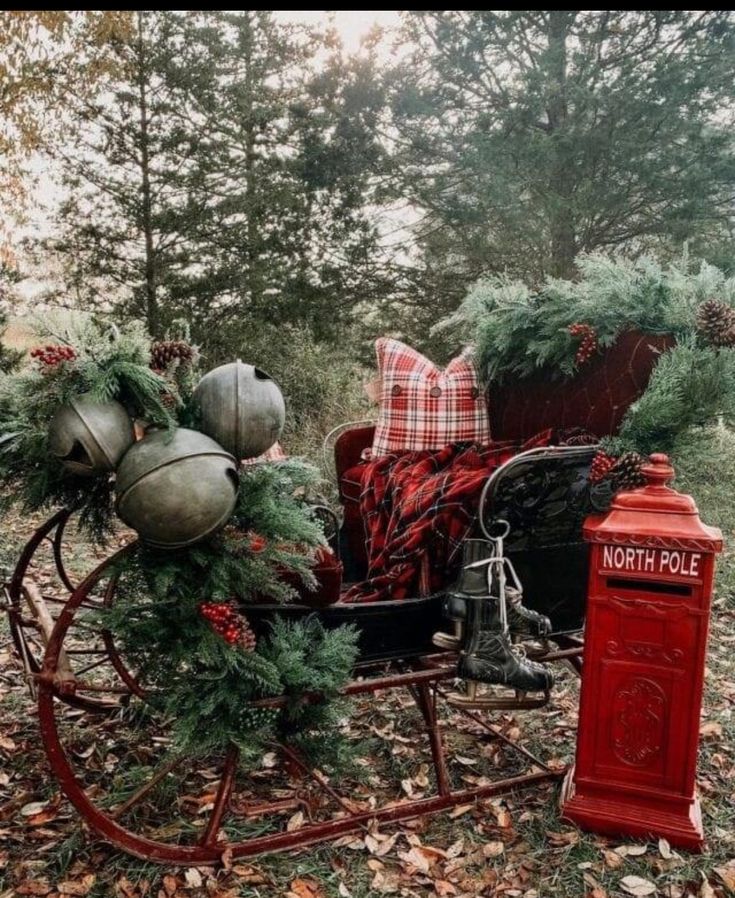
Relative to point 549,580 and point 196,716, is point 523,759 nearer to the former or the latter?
point 549,580

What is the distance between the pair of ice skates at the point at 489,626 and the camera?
2.40 m

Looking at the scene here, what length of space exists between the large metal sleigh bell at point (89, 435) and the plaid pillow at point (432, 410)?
186 cm

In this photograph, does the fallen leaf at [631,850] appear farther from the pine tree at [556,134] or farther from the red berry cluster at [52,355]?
the pine tree at [556,134]

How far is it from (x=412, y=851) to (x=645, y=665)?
1004 millimetres

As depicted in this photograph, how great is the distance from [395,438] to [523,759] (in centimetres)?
158

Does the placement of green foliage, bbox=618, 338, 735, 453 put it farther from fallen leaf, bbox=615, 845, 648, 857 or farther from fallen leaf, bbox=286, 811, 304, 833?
fallen leaf, bbox=286, 811, 304, 833

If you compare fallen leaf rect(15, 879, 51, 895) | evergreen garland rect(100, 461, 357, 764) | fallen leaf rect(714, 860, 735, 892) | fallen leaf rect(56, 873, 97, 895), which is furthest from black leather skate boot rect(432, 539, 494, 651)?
fallen leaf rect(15, 879, 51, 895)

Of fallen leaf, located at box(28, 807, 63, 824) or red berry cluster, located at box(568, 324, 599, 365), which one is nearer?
fallen leaf, located at box(28, 807, 63, 824)

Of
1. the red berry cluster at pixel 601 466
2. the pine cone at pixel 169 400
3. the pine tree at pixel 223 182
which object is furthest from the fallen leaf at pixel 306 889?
the pine tree at pixel 223 182

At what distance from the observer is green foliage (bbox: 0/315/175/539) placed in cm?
197

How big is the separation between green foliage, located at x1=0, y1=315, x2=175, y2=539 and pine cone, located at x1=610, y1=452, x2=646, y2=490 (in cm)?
157

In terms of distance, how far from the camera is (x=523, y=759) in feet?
10.1

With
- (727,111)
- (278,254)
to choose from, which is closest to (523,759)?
(278,254)

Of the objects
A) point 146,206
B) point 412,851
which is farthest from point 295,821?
point 146,206
